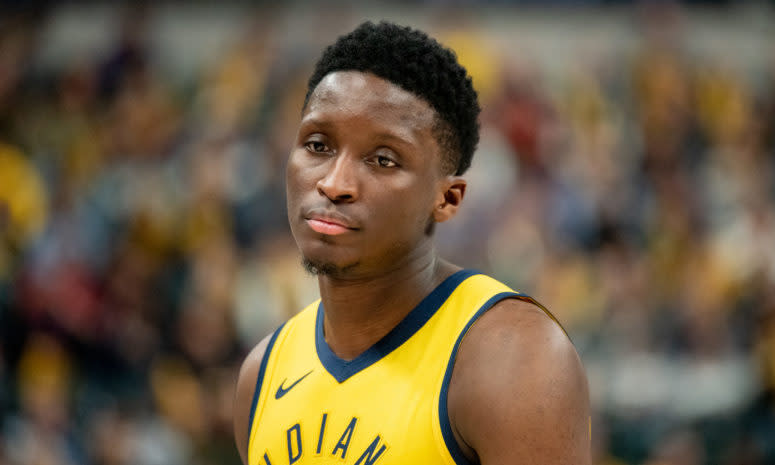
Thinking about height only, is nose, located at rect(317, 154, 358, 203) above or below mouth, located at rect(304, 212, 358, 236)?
above

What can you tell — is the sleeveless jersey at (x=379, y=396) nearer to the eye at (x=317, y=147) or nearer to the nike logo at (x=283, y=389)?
the nike logo at (x=283, y=389)

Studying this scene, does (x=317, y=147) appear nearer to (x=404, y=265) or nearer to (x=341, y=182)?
(x=341, y=182)

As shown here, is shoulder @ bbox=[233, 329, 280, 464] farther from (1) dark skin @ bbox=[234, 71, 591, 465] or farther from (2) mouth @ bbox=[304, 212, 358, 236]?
(2) mouth @ bbox=[304, 212, 358, 236]

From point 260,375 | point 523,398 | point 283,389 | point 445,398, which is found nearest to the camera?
point 523,398

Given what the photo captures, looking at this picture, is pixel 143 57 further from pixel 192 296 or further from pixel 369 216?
pixel 369 216

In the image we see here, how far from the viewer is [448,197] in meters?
2.10

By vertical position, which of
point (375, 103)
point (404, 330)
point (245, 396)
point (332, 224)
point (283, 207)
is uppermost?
point (375, 103)

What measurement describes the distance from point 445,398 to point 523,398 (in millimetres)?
208

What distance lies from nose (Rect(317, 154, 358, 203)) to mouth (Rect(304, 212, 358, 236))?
0.13 ft

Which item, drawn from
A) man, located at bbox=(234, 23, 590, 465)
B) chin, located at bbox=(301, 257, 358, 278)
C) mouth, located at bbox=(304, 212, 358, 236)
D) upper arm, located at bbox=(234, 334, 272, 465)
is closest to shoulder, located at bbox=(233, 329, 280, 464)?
upper arm, located at bbox=(234, 334, 272, 465)

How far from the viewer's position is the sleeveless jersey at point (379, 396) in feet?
6.09

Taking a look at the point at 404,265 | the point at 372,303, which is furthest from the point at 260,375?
the point at 404,265

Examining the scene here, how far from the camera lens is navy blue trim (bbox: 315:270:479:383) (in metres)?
2.08

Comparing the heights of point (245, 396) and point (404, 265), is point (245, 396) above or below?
below
